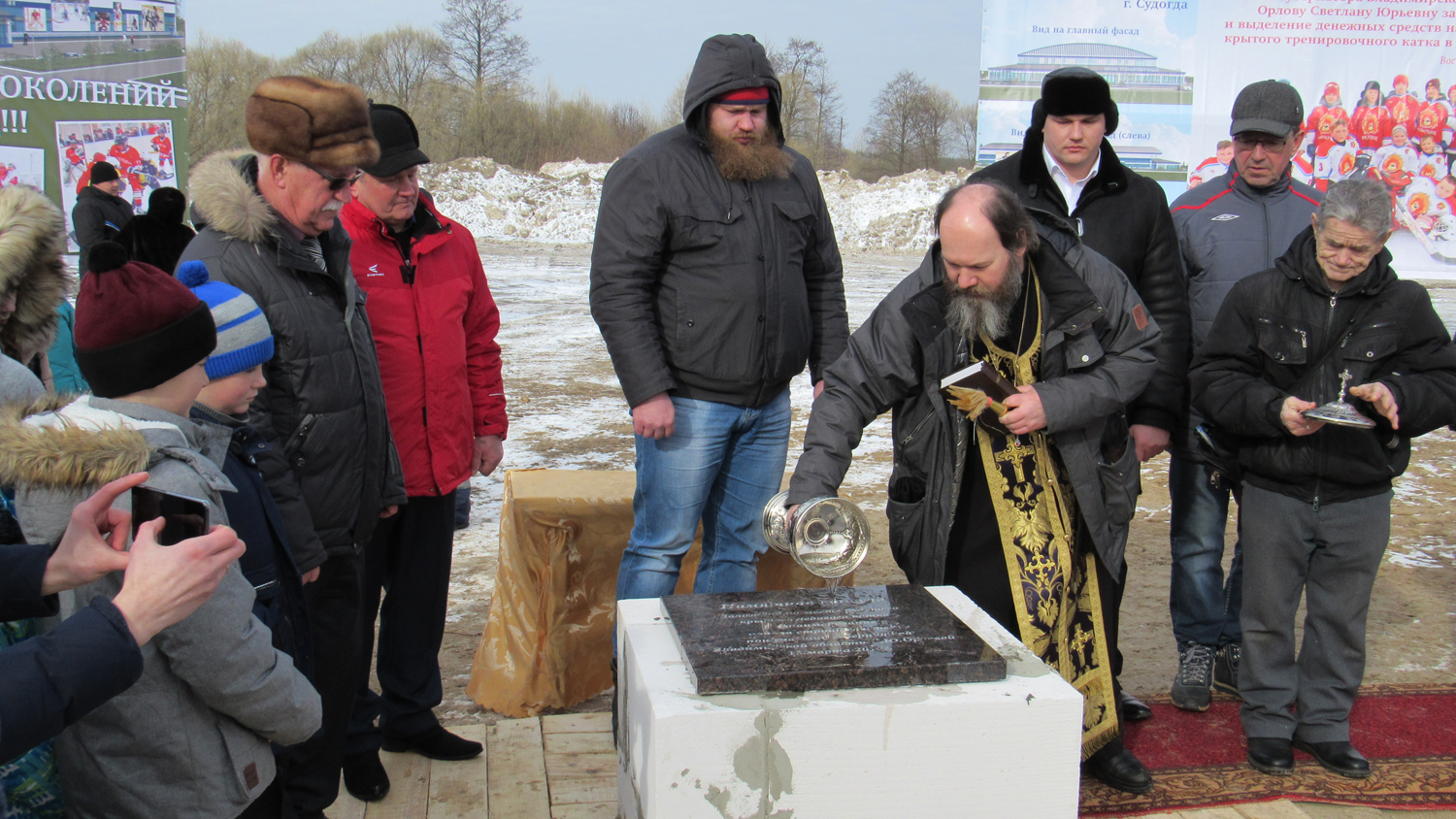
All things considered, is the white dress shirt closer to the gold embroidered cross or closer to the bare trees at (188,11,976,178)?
the gold embroidered cross

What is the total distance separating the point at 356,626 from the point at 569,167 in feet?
91.7

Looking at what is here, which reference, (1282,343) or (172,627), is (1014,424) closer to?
Answer: (1282,343)

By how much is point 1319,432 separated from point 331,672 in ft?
9.44

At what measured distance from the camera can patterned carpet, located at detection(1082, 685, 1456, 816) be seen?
3.14m

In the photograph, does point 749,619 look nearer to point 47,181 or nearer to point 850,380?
point 850,380

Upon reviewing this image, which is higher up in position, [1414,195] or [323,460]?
[1414,195]

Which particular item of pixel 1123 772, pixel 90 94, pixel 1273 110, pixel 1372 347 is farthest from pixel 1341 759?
pixel 90 94

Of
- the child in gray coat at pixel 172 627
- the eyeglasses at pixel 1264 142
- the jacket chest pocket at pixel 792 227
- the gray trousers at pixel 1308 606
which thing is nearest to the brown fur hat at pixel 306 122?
the child in gray coat at pixel 172 627

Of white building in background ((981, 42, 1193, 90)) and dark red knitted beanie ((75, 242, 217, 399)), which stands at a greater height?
white building in background ((981, 42, 1193, 90))

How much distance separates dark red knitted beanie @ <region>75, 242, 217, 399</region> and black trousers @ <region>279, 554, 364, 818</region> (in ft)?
3.08

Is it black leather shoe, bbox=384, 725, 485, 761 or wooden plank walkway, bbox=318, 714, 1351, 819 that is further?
black leather shoe, bbox=384, 725, 485, 761

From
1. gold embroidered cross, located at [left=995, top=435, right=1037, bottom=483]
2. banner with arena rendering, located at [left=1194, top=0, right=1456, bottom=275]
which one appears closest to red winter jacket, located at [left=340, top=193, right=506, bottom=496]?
gold embroidered cross, located at [left=995, top=435, right=1037, bottom=483]

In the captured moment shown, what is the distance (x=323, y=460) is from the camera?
260 cm

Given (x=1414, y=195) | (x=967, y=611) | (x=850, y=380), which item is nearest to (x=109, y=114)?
(x=850, y=380)
